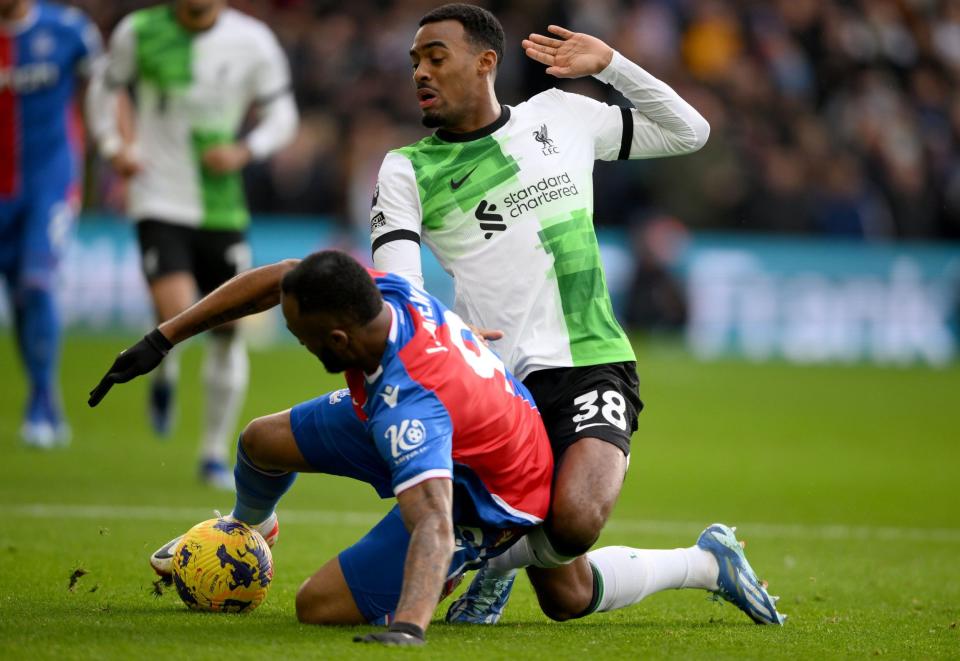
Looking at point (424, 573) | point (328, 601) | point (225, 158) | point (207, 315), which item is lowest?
point (328, 601)

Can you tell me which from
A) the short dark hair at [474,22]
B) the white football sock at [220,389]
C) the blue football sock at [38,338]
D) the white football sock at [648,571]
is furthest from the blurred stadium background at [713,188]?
the white football sock at [648,571]

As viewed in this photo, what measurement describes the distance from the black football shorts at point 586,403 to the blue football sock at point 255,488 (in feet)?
3.50

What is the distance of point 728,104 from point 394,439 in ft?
56.8

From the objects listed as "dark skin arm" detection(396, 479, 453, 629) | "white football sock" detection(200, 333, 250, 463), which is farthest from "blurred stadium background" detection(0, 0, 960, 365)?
"dark skin arm" detection(396, 479, 453, 629)

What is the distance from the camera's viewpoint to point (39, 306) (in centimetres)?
1092

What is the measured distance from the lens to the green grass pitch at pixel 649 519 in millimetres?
5195

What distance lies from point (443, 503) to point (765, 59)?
18486 millimetres

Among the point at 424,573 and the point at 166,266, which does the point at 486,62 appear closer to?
the point at 424,573

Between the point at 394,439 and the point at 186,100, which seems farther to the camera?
the point at 186,100

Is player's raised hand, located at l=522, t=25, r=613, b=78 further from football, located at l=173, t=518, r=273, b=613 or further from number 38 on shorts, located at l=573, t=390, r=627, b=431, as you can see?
football, located at l=173, t=518, r=273, b=613

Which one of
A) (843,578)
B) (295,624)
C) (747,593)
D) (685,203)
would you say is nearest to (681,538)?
(843,578)

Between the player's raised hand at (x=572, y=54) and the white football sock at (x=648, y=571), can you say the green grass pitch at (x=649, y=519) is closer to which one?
the white football sock at (x=648, y=571)

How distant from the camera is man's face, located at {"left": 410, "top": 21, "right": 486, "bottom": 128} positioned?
6.17m

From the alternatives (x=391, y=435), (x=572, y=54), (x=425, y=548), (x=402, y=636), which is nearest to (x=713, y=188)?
(x=572, y=54)
